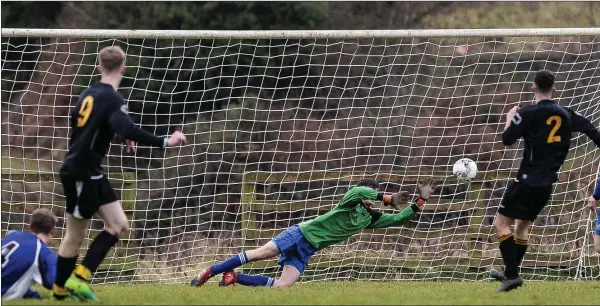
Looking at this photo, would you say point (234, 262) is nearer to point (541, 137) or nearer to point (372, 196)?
point (372, 196)

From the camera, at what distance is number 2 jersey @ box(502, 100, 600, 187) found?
29.9 feet

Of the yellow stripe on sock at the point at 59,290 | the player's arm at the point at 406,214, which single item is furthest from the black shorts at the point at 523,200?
the yellow stripe on sock at the point at 59,290

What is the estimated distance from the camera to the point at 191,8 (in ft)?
73.7

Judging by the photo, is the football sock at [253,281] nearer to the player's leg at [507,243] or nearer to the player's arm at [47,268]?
the player's arm at [47,268]

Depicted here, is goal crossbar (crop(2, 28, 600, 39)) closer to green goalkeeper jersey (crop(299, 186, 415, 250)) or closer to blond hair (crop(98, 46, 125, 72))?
green goalkeeper jersey (crop(299, 186, 415, 250))

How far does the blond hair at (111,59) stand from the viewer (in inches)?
337

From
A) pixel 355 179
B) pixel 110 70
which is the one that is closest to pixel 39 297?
pixel 110 70

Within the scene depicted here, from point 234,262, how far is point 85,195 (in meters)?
2.82

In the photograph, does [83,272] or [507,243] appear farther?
[507,243]

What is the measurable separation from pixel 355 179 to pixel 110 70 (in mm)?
5959

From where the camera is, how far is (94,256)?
8648 mm

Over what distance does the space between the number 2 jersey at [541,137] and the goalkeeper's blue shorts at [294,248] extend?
2.73m

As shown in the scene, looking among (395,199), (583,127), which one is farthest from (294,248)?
(583,127)

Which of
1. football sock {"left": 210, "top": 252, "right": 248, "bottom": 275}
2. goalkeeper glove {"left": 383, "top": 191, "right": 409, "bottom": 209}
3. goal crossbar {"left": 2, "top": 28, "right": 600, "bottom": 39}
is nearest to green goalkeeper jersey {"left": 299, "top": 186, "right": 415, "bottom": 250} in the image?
goalkeeper glove {"left": 383, "top": 191, "right": 409, "bottom": 209}
